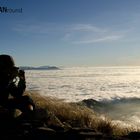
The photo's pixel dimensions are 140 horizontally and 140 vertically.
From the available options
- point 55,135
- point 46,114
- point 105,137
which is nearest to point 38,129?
point 55,135

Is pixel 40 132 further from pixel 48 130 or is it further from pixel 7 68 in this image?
pixel 7 68

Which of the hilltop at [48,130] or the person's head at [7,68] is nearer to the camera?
the hilltop at [48,130]

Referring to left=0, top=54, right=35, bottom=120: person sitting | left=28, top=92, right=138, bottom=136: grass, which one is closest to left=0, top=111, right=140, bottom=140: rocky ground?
left=0, top=54, right=35, bottom=120: person sitting

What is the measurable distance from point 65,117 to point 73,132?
3.23 m

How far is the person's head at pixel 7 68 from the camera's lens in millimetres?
9211

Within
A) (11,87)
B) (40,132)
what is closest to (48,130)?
(40,132)

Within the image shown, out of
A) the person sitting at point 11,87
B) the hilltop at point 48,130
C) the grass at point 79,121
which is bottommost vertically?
the grass at point 79,121

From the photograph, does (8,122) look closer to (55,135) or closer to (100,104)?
(55,135)

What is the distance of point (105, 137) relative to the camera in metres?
8.24

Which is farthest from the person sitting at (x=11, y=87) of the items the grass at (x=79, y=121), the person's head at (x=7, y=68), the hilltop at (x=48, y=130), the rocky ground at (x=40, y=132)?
the rocky ground at (x=40, y=132)

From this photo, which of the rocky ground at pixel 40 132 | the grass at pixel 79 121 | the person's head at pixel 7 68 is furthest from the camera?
the grass at pixel 79 121

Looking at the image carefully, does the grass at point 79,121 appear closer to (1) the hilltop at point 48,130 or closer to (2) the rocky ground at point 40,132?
(1) the hilltop at point 48,130

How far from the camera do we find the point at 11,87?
31.0 ft

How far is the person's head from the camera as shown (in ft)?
30.2
